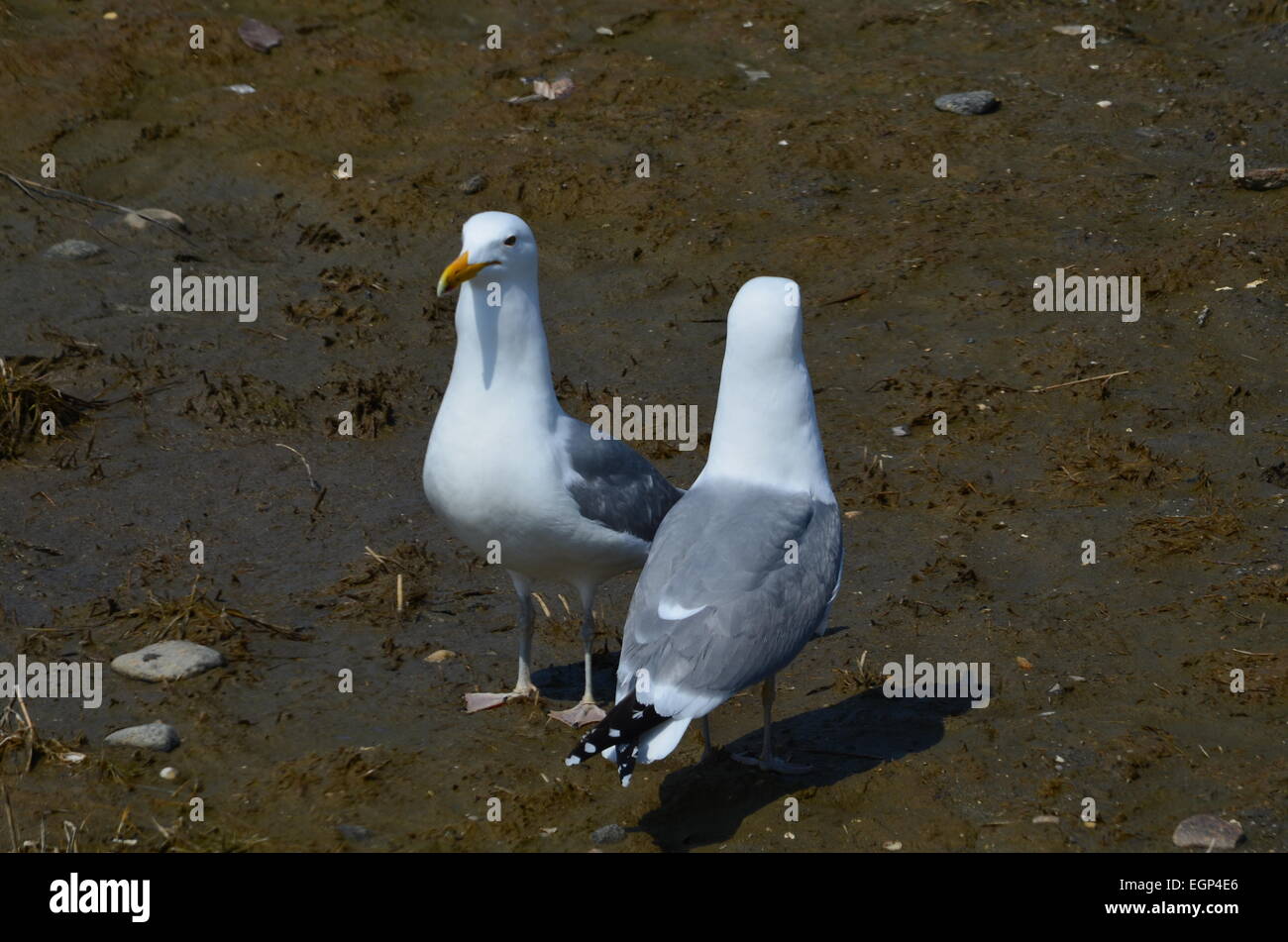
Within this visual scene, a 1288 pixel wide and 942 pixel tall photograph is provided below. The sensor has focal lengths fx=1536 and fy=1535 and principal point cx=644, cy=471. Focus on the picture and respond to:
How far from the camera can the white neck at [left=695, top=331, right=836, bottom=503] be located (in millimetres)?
5090

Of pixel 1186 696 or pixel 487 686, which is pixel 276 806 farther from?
pixel 1186 696

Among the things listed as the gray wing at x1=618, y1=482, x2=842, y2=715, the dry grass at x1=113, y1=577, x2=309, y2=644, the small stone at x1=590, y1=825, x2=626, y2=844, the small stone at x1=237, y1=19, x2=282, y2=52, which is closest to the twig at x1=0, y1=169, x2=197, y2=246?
the small stone at x1=237, y1=19, x2=282, y2=52

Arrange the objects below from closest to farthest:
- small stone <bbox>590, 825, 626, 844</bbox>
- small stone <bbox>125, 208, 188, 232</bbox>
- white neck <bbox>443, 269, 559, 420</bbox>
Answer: small stone <bbox>590, 825, 626, 844</bbox>
white neck <bbox>443, 269, 559, 420</bbox>
small stone <bbox>125, 208, 188, 232</bbox>

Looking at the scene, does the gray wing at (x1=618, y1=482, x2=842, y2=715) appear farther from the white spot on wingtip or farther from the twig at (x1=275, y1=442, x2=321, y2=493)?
the twig at (x1=275, y1=442, x2=321, y2=493)

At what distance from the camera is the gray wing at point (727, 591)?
15.1ft

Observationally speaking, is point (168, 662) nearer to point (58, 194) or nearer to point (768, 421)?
point (768, 421)

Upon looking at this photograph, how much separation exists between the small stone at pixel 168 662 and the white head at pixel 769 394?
6.78 feet

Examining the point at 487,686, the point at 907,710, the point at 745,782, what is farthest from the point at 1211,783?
the point at 487,686

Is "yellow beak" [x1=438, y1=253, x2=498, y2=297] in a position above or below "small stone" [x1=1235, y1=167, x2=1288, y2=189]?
below

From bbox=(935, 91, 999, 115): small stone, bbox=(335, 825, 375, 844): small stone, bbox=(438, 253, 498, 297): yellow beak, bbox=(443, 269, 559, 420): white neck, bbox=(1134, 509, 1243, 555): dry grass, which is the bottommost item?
bbox=(335, 825, 375, 844): small stone

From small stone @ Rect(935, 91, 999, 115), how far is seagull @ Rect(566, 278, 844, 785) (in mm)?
5781

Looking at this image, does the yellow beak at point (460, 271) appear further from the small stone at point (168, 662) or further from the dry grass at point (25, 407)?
the dry grass at point (25, 407)

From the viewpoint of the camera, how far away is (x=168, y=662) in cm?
564

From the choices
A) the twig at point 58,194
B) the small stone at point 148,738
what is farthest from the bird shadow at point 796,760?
the twig at point 58,194
